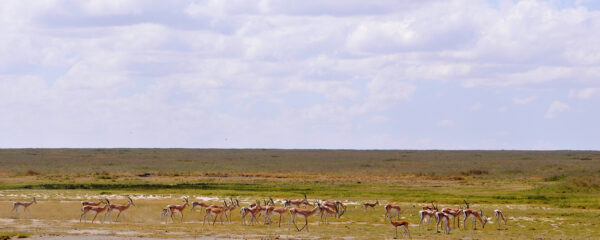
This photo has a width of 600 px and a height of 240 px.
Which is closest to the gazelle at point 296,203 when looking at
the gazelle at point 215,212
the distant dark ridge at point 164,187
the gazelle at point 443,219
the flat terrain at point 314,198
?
the flat terrain at point 314,198

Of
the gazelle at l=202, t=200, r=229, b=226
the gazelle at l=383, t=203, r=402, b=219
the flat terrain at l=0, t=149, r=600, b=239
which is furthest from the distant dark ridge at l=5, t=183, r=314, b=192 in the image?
the gazelle at l=202, t=200, r=229, b=226

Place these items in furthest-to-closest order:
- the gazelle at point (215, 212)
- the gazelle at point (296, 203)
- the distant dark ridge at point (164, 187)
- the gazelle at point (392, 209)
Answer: the distant dark ridge at point (164, 187) < the gazelle at point (296, 203) < the gazelle at point (392, 209) < the gazelle at point (215, 212)

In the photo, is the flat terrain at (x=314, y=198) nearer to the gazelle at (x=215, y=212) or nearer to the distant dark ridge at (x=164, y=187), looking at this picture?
the distant dark ridge at (x=164, y=187)

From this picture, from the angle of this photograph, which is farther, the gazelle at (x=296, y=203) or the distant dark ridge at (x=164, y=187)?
the distant dark ridge at (x=164, y=187)

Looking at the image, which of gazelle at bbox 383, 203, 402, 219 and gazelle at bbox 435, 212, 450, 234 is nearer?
gazelle at bbox 435, 212, 450, 234

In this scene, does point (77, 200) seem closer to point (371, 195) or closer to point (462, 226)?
point (371, 195)

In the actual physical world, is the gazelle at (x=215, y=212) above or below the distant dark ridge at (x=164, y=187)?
below

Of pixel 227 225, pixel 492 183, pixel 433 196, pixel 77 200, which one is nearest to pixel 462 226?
pixel 227 225

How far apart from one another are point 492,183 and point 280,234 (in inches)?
1123

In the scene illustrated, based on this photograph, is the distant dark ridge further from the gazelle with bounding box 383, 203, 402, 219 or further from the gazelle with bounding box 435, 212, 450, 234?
the gazelle with bounding box 435, 212, 450, 234

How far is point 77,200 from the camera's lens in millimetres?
34594

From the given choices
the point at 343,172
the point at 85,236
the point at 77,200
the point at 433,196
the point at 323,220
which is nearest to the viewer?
the point at 85,236

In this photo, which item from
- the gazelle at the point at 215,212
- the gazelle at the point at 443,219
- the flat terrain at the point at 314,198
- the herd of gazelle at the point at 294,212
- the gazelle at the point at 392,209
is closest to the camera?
the flat terrain at the point at 314,198

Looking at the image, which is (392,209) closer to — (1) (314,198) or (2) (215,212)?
(2) (215,212)
